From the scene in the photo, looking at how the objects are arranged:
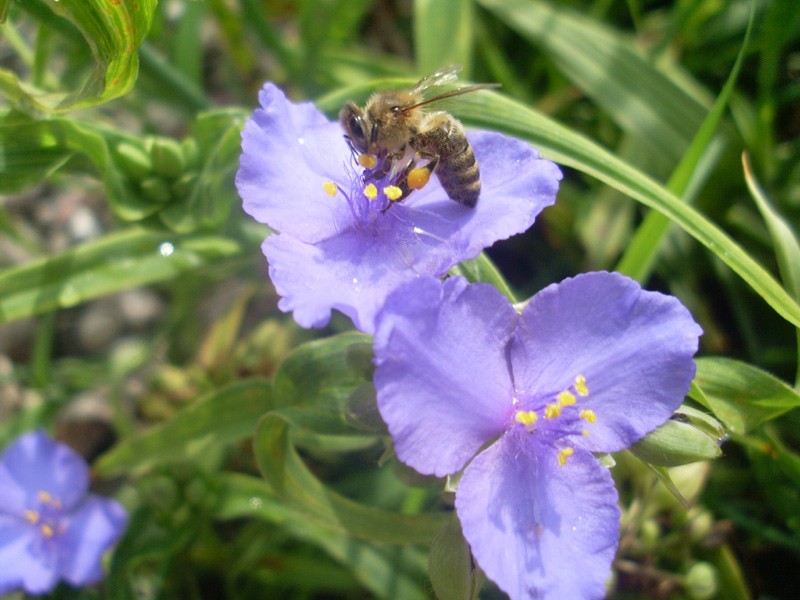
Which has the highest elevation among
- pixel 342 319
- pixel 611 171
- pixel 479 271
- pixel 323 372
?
pixel 611 171

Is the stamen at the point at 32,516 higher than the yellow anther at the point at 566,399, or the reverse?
the yellow anther at the point at 566,399

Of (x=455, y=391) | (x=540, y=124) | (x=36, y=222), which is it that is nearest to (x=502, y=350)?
(x=455, y=391)

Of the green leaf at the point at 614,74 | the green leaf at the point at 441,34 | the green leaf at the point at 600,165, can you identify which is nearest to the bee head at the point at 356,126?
the green leaf at the point at 600,165

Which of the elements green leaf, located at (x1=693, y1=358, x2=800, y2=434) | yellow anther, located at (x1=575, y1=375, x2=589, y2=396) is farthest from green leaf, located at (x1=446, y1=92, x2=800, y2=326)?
yellow anther, located at (x1=575, y1=375, x2=589, y2=396)

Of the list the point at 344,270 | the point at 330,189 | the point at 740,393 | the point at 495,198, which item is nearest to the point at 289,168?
the point at 330,189

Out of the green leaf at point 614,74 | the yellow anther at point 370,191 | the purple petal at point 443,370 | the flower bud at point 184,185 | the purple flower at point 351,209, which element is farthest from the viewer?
the green leaf at point 614,74

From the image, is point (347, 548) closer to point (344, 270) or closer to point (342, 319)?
point (342, 319)

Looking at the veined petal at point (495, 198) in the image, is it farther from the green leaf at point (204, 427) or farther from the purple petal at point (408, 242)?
the green leaf at point (204, 427)
